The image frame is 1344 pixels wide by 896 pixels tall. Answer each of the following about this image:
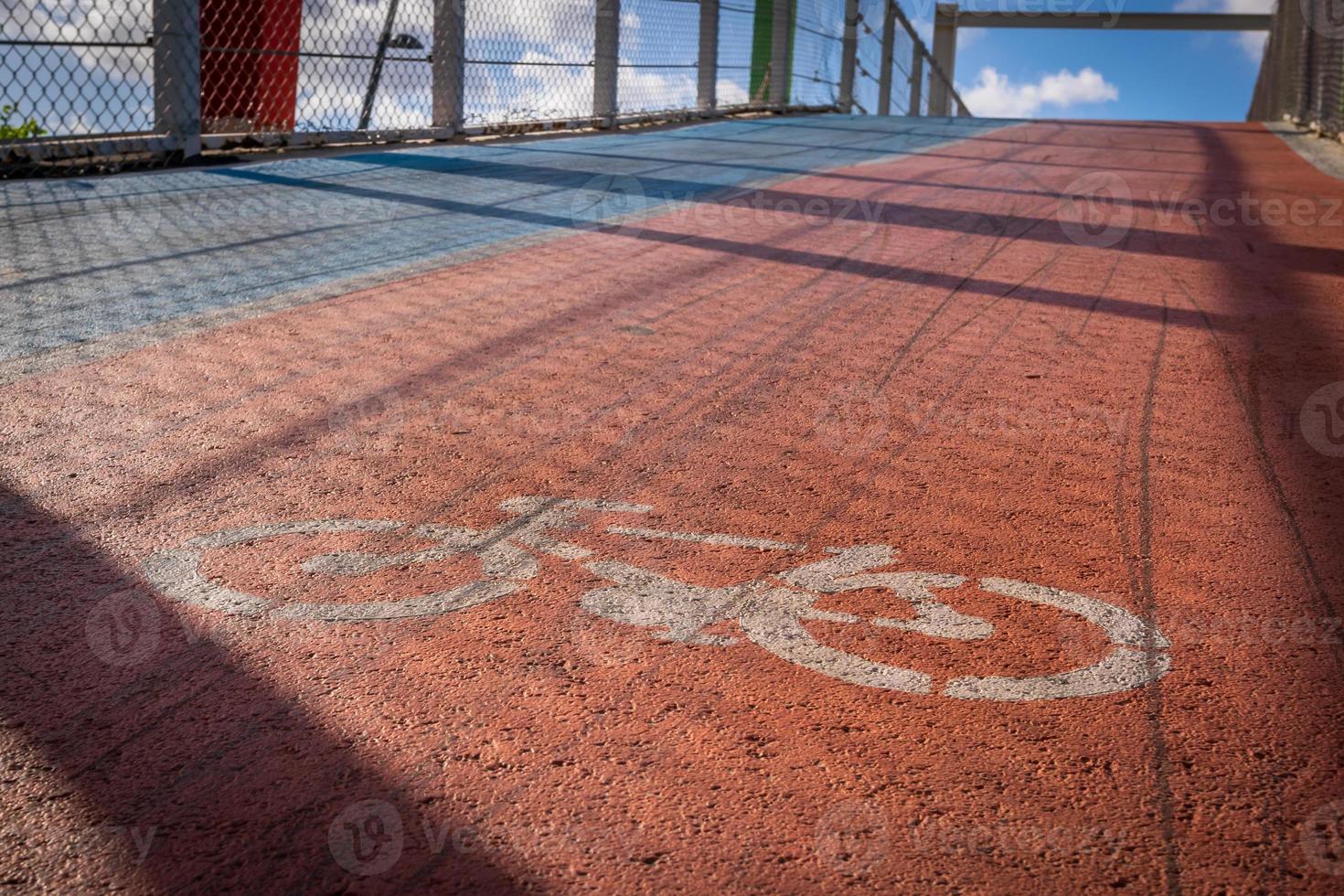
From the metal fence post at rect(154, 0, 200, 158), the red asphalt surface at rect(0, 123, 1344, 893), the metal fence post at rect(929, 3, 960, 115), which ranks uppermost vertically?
the metal fence post at rect(929, 3, 960, 115)

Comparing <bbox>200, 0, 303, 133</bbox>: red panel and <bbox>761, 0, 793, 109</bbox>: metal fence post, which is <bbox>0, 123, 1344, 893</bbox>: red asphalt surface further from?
<bbox>761, 0, 793, 109</bbox>: metal fence post

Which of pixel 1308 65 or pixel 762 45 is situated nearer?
pixel 1308 65

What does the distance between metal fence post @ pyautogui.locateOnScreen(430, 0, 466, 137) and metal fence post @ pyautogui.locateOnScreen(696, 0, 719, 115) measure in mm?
5440

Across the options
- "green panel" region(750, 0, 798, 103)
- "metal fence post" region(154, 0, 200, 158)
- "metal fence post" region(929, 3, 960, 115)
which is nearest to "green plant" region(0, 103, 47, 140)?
"metal fence post" region(154, 0, 200, 158)

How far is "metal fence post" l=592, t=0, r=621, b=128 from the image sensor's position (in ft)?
45.8

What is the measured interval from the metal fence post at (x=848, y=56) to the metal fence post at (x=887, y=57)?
213 centimetres

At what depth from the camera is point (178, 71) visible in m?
8.77

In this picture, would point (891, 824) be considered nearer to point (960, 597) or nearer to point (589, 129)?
point (960, 597)

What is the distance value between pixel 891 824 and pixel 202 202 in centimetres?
675

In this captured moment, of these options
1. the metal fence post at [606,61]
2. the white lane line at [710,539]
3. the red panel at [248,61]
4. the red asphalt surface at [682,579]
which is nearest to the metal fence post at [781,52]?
the metal fence post at [606,61]

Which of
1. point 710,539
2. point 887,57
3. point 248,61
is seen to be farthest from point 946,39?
point 710,539

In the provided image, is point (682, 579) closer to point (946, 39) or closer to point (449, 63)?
point (449, 63)

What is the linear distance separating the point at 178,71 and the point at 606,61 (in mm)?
6245

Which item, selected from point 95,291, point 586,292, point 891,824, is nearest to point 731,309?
point 586,292
